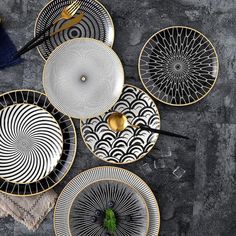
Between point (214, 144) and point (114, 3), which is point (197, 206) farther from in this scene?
point (114, 3)

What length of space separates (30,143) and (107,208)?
11.0 inches

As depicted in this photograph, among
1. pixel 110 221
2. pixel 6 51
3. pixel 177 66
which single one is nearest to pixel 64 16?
pixel 6 51

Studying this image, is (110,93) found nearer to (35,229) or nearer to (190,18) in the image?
(190,18)

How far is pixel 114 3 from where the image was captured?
139 centimetres

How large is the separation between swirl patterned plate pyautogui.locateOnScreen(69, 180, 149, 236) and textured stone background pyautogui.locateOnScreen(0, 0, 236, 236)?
70 mm

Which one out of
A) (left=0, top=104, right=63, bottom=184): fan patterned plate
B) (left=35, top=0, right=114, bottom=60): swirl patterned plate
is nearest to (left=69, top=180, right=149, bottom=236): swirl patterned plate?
(left=0, top=104, right=63, bottom=184): fan patterned plate

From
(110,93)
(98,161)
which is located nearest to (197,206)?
(98,161)

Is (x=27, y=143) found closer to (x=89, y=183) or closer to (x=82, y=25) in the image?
(x=89, y=183)

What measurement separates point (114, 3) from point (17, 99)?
386 millimetres

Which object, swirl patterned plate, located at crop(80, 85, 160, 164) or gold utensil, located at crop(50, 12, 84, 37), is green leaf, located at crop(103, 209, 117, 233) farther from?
gold utensil, located at crop(50, 12, 84, 37)

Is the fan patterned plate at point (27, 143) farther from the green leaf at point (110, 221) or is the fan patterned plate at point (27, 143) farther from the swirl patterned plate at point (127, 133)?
the green leaf at point (110, 221)

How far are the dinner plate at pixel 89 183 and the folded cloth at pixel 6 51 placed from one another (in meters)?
0.37

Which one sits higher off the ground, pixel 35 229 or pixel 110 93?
pixel 110 93

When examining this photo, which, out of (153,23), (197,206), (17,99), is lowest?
(197,206)
